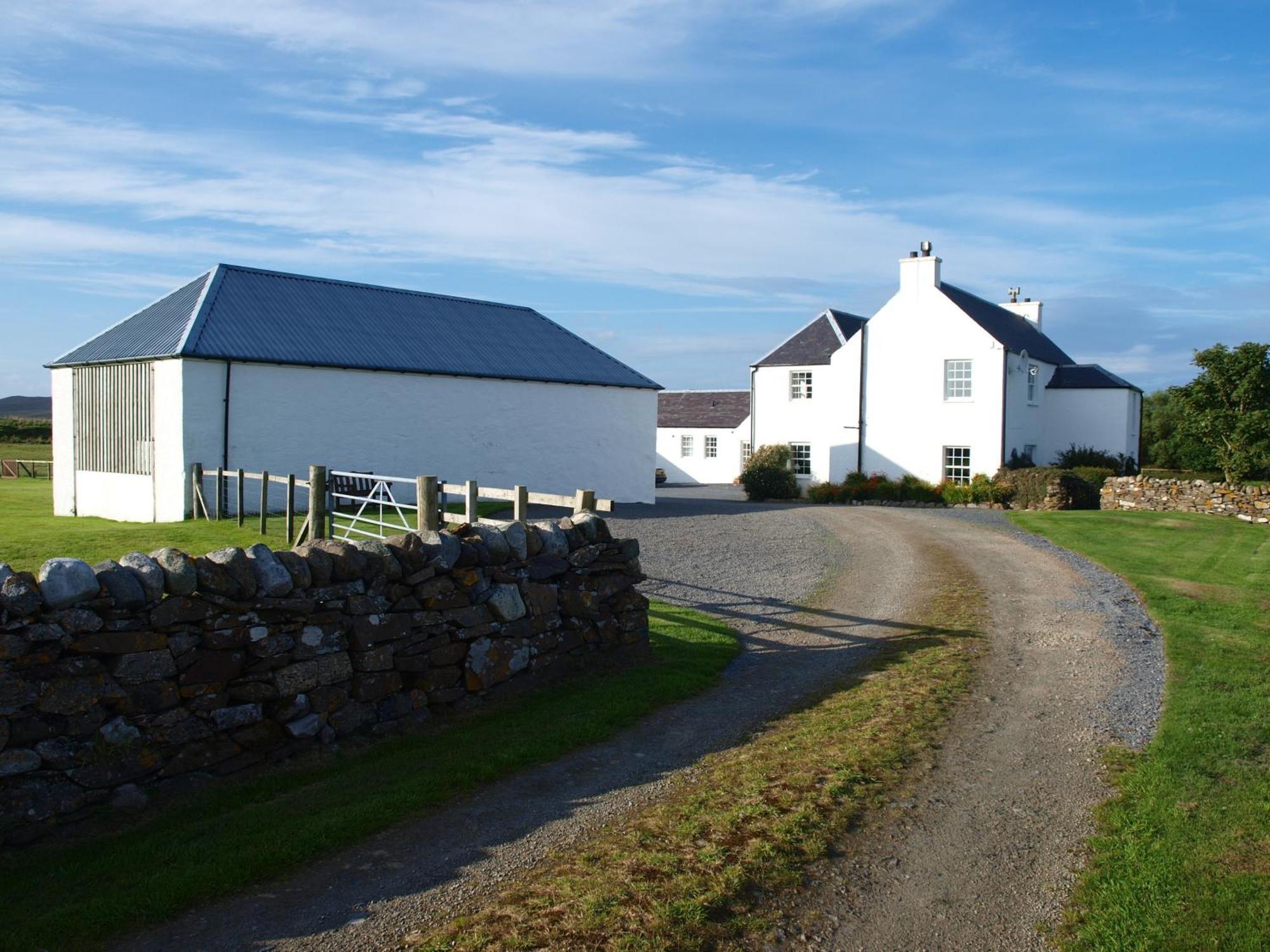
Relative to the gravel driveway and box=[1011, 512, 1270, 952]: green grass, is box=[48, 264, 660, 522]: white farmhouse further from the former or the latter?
box=[1011, 512, 1270, 952]: green grass

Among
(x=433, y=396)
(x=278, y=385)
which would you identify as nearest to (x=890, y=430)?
(x=433, y=396)

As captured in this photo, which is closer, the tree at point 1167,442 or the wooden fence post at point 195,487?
the wooden fence post at point 195,487

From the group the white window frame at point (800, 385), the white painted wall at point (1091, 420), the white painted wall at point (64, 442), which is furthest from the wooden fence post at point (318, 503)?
the white painted wall at point (1091, 420)

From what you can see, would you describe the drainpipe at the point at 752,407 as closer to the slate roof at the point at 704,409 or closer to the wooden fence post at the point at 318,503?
the slate roof at the point at 704,409

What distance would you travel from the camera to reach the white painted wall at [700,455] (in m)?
51.6

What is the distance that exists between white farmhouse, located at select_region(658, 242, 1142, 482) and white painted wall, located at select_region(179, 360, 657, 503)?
8.19m

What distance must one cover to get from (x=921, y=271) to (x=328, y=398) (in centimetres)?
2165

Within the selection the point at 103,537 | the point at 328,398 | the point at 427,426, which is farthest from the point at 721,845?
the point at 427,426

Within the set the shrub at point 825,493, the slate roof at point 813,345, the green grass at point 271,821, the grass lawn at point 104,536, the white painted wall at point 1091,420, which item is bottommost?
the green grass at point 271,821

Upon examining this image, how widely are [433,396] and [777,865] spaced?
24698 mm

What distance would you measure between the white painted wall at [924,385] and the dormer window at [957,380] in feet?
0.52

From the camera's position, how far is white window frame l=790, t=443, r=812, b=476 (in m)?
40.2

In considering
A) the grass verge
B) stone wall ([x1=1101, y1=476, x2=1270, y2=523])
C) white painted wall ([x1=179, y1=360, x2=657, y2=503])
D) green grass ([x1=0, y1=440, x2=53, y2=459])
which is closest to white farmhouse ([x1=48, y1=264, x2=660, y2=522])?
white painted wall ([x1=179, y1=360, x2=657, y2=503])

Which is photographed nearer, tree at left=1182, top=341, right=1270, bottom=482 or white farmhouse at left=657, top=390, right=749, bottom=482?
tree at left=1182, top=341, right=1270, bottom=482
